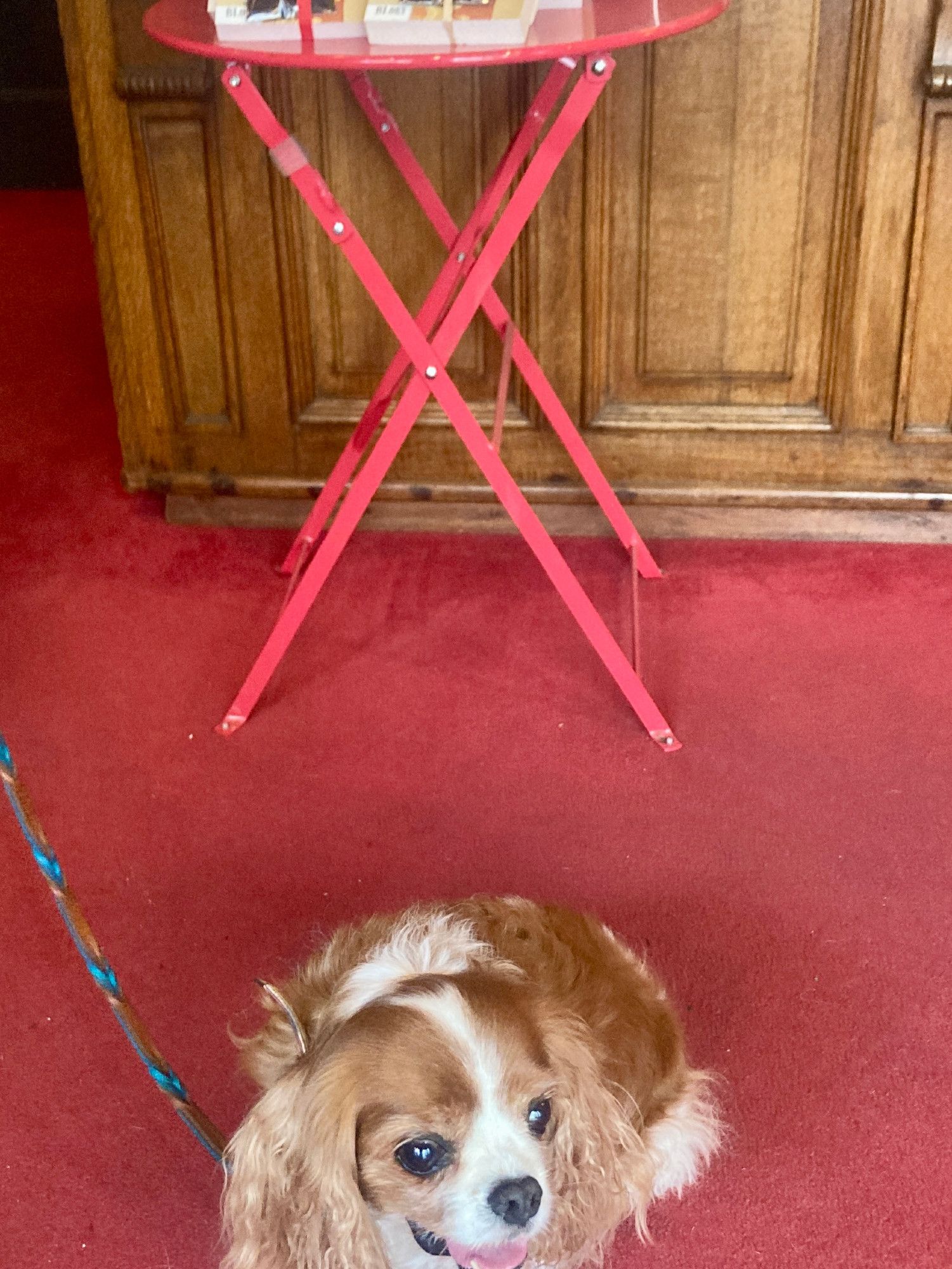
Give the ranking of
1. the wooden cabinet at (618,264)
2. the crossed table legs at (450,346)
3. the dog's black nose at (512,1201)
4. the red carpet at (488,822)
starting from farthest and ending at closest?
the wooden cabinet at (618,264) < the crossed table legs at (450,346) < the red carpet at (488,822) < the dog's black nose at (512,1201)

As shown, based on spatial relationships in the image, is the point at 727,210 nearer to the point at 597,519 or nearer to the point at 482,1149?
the point at 597,519

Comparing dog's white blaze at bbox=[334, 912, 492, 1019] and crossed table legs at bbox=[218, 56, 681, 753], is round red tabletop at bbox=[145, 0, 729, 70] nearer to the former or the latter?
crossed table legs at bbox=[218, 56, 681, 753]

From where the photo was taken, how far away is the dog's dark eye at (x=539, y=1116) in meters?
1.19

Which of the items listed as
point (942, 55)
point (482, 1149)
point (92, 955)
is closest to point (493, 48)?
point (942, 55)

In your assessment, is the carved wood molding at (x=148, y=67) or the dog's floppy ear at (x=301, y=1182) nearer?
the dog's floppy ear at (x=301, y=1182)

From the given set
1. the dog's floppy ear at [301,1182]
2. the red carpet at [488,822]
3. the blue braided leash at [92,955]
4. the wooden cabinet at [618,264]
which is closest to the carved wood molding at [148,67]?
the wooden cabinet at [618,264]

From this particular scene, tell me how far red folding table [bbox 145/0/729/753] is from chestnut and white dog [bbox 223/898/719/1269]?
0.82m

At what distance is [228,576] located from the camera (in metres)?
2.66

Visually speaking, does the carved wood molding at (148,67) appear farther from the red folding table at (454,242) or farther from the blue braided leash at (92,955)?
the blue braided leash at (92,955)

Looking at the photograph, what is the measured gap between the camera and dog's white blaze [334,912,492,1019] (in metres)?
1.26

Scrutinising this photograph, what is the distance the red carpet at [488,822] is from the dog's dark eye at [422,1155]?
345 mm

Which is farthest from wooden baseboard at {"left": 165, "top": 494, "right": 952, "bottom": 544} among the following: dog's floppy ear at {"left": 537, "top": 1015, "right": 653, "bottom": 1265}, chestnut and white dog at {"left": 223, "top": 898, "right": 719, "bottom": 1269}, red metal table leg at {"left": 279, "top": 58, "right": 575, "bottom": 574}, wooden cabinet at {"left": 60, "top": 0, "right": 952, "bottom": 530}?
dog's floppy ear at {"left": 537, "top": 1015, "right": 653, "bottom": 1265}

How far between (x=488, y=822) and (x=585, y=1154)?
77 cm

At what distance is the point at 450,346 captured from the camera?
6.56 feet
